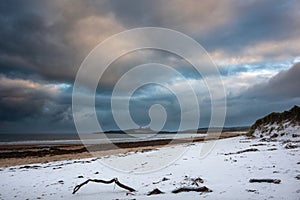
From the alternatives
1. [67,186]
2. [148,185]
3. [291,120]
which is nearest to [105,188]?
[148,185]

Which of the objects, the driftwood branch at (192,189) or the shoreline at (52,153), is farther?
the shoreline at (52,153)

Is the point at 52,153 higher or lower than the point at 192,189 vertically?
lower

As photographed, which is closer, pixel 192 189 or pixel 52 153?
pixel 192 189

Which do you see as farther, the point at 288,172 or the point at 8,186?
the point at 8,186

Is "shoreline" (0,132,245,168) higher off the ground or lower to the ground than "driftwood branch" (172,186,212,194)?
lower

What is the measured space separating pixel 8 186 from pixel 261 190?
960 cm

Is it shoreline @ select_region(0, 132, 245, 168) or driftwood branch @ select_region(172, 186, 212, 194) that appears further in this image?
shoreline @ select_region(0, 132, 245, 168)

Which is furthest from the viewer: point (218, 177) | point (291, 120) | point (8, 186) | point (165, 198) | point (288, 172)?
point (291, 120)

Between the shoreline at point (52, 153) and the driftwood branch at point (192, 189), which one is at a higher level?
the driftwood branch at point (192, 189)

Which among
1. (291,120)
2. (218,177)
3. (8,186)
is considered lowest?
(8,186)

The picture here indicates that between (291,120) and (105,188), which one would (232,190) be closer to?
(105,188)

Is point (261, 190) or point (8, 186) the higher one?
point (261, 190)

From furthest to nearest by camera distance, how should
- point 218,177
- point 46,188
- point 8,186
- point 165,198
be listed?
point 8,186
point 46,188
point 218,177
point 165,198

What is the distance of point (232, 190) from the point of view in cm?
616
